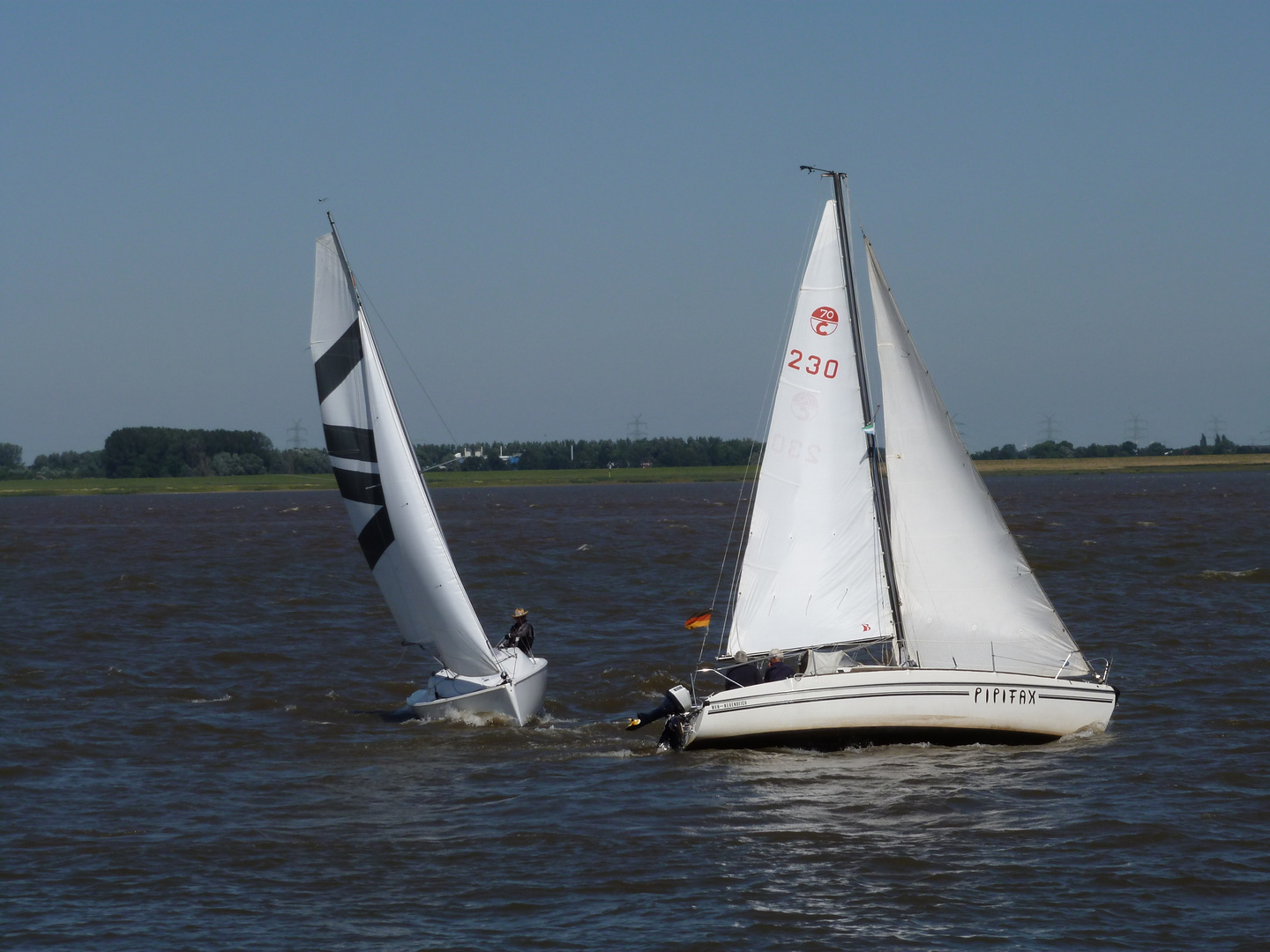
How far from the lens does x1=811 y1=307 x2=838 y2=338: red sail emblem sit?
18.0m

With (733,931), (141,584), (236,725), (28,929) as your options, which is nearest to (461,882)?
(733,931)

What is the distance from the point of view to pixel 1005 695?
58.3 feet

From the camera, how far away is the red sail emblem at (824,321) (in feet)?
59.1

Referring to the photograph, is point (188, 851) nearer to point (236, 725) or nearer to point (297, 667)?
point (236, 725)

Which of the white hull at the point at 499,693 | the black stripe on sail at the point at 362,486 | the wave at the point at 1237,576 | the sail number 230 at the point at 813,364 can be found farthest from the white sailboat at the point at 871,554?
the wave at the point at 1237,576

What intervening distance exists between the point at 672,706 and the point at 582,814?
3302 mm

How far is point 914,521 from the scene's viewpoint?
18578 mm

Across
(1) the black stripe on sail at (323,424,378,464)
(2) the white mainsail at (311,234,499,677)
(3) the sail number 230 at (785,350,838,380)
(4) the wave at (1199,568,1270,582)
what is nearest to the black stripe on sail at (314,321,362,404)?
(2) the white mainsail at (311,234,499,677)

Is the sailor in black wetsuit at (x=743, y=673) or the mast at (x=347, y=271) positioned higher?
the mast at (x=347, y=271)

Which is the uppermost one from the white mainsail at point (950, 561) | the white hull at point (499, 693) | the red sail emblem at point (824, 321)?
the red sail emblem at point (824, 321)

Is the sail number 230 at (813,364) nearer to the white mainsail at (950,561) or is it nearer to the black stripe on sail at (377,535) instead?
the white mainsail at (950,561)

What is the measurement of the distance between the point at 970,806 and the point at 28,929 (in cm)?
959

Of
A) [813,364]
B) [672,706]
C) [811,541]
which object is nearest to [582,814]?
[672,706]

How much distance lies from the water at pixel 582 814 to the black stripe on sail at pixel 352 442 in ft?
13.8
